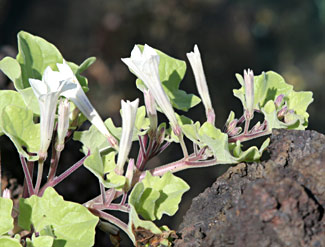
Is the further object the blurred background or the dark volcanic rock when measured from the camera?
the blurred background

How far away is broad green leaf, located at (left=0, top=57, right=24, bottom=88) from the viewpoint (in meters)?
0.63

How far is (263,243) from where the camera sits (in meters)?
0.47

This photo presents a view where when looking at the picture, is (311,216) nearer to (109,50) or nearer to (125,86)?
(125,86)

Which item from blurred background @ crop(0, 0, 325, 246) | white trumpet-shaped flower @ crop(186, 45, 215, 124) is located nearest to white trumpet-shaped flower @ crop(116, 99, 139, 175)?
white trumpet-shaped flower @ crop(186, 45, 215, 124)

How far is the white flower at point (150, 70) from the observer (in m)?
0.58

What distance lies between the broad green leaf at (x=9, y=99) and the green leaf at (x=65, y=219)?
0.13 meters

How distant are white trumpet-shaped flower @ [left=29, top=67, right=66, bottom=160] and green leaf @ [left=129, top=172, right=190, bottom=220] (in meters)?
0.13

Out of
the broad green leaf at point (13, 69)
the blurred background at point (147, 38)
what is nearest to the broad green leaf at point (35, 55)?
the broad green leaf at point (13, 69)

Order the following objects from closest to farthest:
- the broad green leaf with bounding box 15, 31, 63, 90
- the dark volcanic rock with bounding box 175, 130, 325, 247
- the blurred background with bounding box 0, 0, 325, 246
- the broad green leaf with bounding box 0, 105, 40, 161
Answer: the dark volcanic rock with bounding box 175, 130, 325, 247
the broad green leaf with bounding box 0, 105, 40, 161
the broad green leaf with bounding box 15, 31, 63, 90
the blurred background with bounding box 0, 0, 325, 246

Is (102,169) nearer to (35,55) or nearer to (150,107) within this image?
(150,107)

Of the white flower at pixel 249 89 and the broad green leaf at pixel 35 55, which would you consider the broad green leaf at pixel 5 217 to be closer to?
the broad green leaf at pixel 35 55

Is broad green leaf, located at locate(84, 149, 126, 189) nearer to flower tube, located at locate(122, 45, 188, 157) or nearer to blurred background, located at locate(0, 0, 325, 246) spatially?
flower tube, located at locate(122, 45, 188, 157)

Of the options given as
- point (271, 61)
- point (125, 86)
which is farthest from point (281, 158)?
point (271, 61)

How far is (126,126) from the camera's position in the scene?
557 mm
